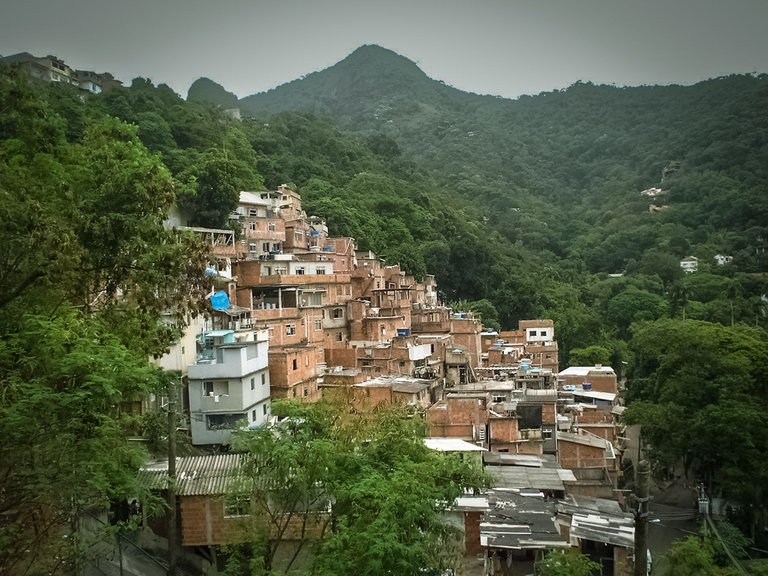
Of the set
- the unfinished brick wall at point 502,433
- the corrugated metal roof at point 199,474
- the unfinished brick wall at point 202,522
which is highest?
the corrugated metal roof at point 199,474

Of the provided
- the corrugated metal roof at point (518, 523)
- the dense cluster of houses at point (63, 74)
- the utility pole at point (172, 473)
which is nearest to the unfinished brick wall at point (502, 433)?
the corrugated metal roof at point (518, 523)

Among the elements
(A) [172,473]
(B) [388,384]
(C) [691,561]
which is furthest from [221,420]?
(C) [691,561]

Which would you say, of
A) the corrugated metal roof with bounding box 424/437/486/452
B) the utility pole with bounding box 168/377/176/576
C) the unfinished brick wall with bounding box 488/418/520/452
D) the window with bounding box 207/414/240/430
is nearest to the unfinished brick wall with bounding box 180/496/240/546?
the utility pole with bounding box 168/377/176/576

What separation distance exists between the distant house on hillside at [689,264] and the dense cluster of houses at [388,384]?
32637 millimetres

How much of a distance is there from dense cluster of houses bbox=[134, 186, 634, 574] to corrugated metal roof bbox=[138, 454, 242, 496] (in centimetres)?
4

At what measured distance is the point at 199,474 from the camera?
508 inches

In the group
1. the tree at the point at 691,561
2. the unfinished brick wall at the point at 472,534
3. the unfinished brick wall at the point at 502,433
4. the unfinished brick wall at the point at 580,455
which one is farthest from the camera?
the unfinished brick wall at the point at 580,455

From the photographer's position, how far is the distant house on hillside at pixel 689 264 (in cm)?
6350

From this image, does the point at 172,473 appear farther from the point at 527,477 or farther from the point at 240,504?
the point at 527,477

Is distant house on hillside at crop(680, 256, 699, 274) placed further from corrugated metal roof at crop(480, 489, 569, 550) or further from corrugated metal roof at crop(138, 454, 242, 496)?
corrugated metal roof at crop(138, 454, 242, 496)

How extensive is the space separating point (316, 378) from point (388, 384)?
2.70m

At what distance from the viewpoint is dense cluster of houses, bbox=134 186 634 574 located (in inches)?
548

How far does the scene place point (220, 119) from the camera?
5506 centimetres

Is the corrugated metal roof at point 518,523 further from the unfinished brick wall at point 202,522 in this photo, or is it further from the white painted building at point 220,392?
the white painted building at point 220,392
